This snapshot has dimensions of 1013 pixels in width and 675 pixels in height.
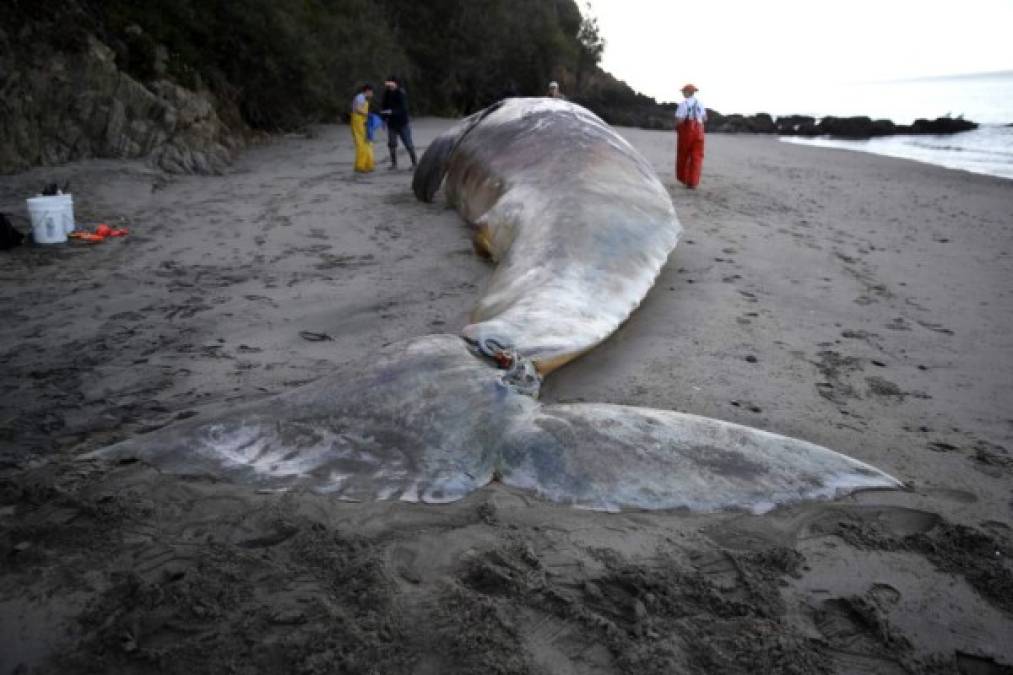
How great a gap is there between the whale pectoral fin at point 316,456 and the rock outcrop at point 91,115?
8.75 meters

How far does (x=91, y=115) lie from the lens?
10250mm

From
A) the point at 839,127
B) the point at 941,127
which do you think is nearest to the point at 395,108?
the point at 839,127

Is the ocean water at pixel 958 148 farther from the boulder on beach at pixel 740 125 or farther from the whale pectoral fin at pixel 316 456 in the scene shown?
the whale pectoral fin at pixel 316 456

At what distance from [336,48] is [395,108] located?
33.0ft

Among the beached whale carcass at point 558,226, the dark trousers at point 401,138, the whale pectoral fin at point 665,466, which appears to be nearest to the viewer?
the whale pectoral fin at point 665,466

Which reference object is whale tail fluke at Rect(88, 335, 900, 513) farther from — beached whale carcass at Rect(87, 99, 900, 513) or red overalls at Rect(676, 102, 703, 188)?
red overalls at Rect(676, 102, 703, 188)

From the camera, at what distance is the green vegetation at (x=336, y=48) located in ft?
38.4

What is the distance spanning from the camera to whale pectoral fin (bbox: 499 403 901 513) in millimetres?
2377

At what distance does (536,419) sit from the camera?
2633 millimetres

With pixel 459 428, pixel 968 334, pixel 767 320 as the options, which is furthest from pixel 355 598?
pixel 968 334

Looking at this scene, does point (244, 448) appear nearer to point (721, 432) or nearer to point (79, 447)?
point (79, 447)

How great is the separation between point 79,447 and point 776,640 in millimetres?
2816

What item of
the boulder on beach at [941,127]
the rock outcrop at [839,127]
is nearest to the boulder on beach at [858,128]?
the rock outcrop at [839,127]

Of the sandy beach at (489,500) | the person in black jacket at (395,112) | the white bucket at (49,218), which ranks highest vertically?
the person in black jacket at (395,112)
